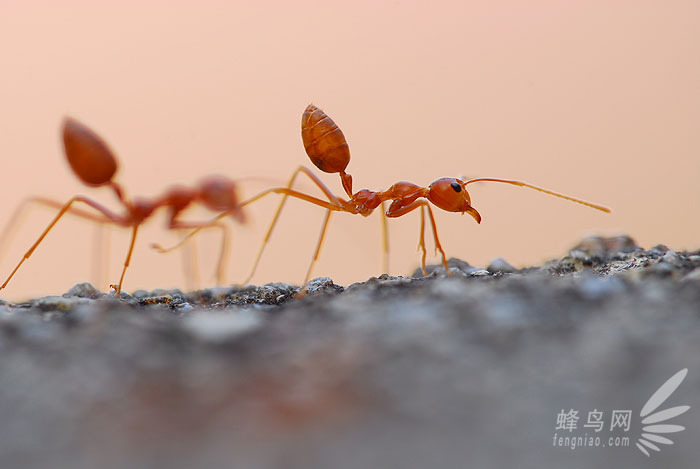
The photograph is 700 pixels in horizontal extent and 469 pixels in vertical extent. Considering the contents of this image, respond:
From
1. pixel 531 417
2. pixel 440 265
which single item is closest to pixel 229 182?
pixel 440 265

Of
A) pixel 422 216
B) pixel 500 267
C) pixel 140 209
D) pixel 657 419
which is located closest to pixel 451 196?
pixel 422 216

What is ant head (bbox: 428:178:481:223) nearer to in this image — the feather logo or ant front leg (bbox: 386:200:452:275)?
ant front leg (bbox: 386:200:452:275)

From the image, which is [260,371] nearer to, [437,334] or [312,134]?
[437,334]

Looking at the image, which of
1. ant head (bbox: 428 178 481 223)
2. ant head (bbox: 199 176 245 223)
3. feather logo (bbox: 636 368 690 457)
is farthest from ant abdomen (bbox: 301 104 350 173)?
Result: feather logo (bbox: 636 368 690 457)

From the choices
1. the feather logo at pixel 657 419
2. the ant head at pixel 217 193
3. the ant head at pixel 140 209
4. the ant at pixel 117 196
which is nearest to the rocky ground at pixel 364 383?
the feather logo at pixel 657 419

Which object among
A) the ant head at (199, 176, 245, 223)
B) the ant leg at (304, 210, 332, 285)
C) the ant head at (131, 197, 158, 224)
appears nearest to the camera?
the ant leg at (304, 210, 332, 285)
